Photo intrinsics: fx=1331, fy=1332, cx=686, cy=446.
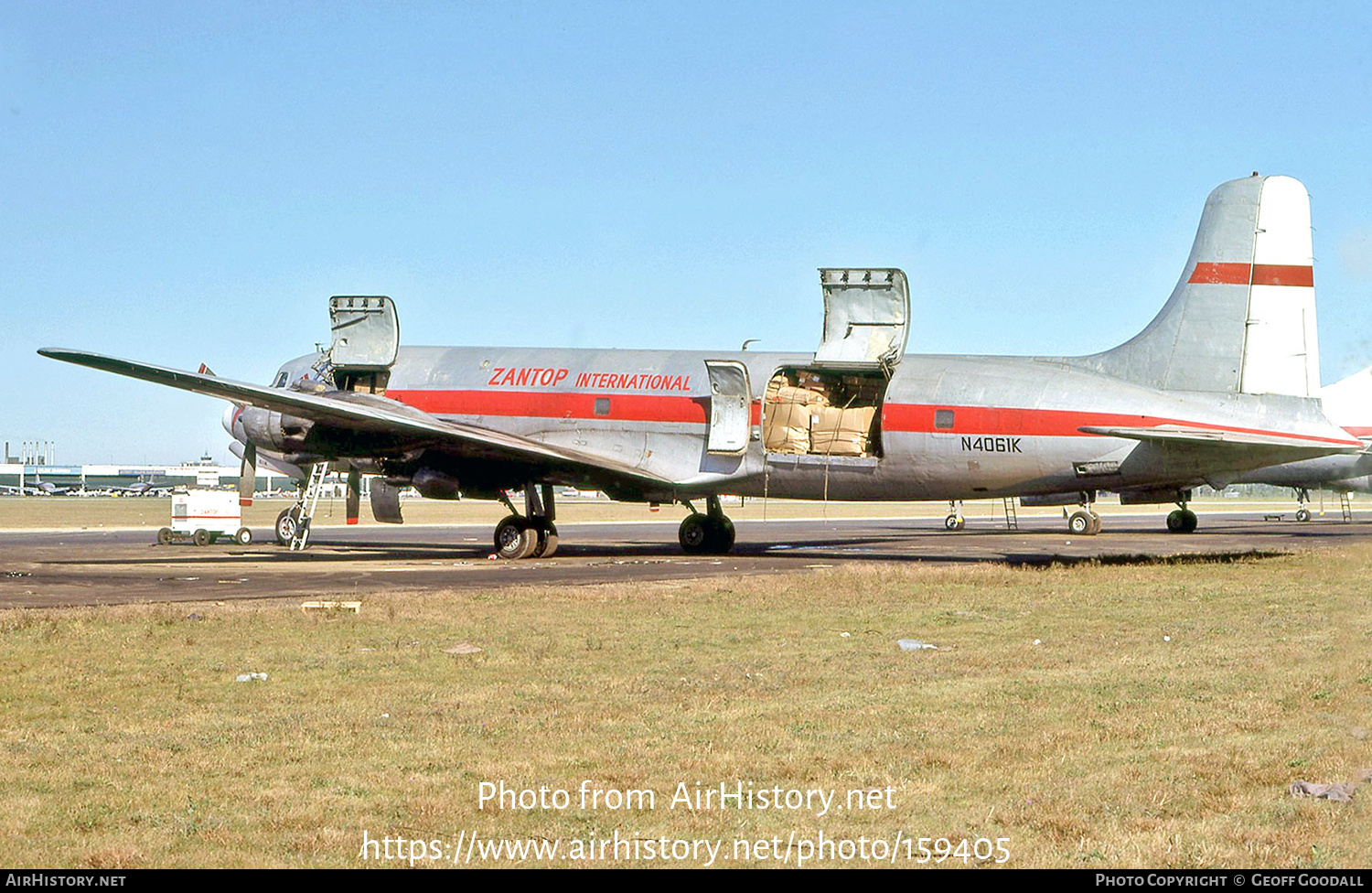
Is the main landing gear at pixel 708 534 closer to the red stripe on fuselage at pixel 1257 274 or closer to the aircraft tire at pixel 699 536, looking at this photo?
the aircraft tire at pixel 699 536

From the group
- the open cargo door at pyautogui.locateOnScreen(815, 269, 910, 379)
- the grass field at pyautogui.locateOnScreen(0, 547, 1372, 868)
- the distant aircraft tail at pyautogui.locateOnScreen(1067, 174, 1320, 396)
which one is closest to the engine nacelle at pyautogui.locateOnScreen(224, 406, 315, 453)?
the open cargo door at pyautogui.locateOnScreen(815, 269, 910, 379)

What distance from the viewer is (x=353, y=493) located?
34.8 meters

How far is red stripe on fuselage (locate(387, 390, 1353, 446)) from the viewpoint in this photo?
1062 inches

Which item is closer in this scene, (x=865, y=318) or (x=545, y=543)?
(x=865, y=318)

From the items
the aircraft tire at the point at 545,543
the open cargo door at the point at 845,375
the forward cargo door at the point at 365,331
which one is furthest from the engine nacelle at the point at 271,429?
the open cargo door at the point at 845,375

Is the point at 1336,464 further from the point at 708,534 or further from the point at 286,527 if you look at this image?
the point at 286,527

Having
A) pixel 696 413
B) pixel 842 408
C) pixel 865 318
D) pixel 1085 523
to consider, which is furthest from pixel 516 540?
pixel 1085 523

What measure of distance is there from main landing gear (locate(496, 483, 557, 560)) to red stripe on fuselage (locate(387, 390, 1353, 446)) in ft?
6.97

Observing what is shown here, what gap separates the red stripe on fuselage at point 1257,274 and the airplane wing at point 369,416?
12311mm

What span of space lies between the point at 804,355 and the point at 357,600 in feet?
46.2

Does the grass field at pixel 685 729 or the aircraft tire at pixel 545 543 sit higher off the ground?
the aircraft tire at pixel 545 543

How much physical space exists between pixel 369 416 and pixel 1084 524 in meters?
29.5

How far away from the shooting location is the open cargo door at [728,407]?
29922mm

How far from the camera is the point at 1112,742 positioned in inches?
380
